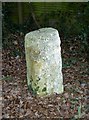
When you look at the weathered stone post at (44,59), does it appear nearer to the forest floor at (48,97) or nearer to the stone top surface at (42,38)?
the stone top surface at (42,38)

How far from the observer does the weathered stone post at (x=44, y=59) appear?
14.8 ft

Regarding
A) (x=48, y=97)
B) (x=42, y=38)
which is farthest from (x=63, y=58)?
(x=42, y=38)

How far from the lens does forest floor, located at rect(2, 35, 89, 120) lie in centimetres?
445

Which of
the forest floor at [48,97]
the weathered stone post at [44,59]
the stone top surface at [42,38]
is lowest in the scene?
the forest floor at [48,97]

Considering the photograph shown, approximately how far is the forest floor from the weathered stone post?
172 millimetres

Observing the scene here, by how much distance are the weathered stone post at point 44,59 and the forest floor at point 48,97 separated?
172 mm

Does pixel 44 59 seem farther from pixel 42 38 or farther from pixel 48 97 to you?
pixel 48 97

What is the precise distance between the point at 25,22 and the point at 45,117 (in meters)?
2.68

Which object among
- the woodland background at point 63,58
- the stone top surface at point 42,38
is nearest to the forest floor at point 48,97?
the woodland background at point 63,58

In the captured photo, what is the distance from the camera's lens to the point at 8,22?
6691 millimetres

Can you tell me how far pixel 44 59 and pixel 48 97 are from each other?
1.55 ft

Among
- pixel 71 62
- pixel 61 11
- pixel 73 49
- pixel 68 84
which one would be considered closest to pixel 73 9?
pixel 61 11

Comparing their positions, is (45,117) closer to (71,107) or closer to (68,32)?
(71,107)

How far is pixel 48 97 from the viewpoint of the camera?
15.4 ft
